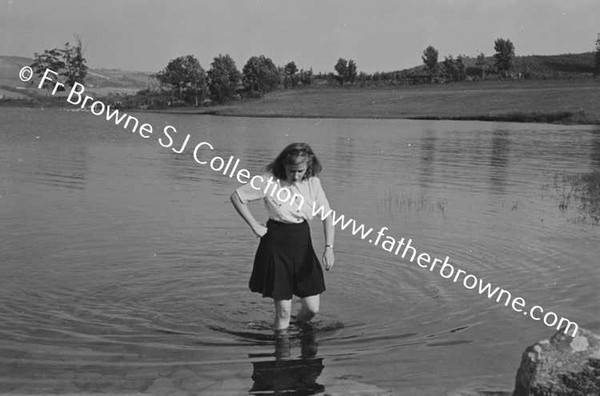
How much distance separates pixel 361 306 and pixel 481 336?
180cm

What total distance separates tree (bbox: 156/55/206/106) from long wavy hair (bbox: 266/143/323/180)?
151420 millimetres

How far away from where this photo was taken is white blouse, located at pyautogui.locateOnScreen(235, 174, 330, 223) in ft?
26.7

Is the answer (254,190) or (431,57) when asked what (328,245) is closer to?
(254,190)

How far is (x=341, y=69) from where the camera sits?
155 m

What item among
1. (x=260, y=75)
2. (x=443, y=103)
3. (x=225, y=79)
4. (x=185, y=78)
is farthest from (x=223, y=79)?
(x=443, y=103)

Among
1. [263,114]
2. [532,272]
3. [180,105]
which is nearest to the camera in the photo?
[532,272]

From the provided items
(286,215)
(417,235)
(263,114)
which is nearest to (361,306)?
(286,215)

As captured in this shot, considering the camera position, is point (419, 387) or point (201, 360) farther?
point (201, 360)

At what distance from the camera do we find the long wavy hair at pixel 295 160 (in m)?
7.95

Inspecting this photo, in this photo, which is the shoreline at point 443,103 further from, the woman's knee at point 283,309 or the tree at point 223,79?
the woman's knee at point 283,309

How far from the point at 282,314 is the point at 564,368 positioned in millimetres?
3307

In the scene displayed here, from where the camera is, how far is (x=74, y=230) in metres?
15.0

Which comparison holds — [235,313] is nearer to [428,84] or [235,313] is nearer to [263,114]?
[263,114]

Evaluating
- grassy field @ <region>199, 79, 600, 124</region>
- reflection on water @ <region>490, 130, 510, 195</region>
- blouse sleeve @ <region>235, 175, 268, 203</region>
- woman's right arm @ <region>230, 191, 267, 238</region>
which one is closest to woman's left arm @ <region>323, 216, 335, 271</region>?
woman's right arm @ <region>230, 191, 267, 238</region>
